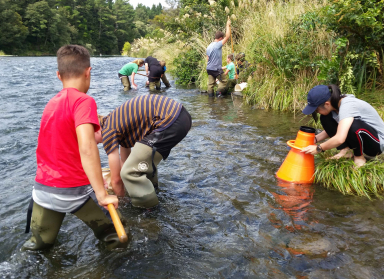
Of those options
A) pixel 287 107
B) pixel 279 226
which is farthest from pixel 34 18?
pixel 279 226

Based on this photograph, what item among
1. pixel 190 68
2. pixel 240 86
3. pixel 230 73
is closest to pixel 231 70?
pixel 230 73

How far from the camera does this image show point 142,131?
10.1 feet

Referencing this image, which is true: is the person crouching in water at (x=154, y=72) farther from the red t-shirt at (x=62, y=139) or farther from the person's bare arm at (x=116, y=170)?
the red t-shirt at (x=62, y=139)

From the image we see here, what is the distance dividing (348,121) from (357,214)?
0.97m

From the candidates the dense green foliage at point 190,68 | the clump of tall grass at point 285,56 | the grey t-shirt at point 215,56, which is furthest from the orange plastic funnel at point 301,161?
the dense green foliage at point 190,68

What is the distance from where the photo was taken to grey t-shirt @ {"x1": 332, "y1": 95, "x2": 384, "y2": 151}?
11.3 feet

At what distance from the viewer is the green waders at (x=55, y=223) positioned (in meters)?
2.36

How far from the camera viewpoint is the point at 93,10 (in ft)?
283

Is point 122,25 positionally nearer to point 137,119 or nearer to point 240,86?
point 240,86

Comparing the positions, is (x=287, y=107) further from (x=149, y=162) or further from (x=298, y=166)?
(x=149, y=162)

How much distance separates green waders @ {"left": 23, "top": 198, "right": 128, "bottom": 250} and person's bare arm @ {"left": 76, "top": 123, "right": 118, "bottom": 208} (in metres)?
0.35

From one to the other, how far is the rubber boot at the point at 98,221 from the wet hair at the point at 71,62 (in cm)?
93

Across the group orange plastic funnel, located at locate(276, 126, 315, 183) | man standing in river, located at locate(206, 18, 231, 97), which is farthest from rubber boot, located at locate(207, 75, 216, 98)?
orange plastic funnel, located at locate(276, 126, 315, 183)

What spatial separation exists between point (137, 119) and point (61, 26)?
68.4 m
